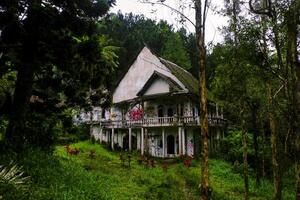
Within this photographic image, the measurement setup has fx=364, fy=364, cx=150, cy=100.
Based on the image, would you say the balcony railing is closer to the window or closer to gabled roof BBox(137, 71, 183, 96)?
the window

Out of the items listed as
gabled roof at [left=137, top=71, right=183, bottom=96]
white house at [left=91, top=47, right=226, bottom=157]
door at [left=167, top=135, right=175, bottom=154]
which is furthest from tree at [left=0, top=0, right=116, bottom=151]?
door at [left=167, top=135, right=175, bottom=154]

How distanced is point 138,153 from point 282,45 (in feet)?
77.3

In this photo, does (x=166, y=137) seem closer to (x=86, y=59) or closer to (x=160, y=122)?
Result: (x=160, y=122)

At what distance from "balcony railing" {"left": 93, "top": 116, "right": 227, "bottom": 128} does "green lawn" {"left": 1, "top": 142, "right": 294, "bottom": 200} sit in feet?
16.4

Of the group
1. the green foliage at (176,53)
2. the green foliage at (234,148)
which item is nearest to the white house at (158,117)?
the green foliage at (234,148)

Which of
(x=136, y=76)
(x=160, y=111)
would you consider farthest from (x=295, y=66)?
(x=136, y=76)

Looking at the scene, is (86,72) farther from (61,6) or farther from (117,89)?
(117,89)

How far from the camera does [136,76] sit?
42094 millimetres

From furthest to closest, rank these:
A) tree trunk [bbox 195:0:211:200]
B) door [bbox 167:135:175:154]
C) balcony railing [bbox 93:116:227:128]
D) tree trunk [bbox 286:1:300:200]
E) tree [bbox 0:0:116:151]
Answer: door [bbox 167:135:175:154] → balcony railing [bbox 93:116:227:128] → tree [bbox 0:0:116:151] → tree trunk [bbox 286:1:300:200] → tree trunk [bbox 195:0:211:200]

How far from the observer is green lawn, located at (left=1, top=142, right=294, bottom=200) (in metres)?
13.1

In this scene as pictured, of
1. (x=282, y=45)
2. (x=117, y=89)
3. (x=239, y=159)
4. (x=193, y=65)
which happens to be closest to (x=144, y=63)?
(x=117, y=89)

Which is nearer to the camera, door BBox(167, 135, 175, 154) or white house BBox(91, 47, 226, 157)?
white house BBox(91, 47, 226, 157)

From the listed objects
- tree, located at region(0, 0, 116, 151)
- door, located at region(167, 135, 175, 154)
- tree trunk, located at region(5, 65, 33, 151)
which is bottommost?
door, located at region(167, 135, 175, 154)

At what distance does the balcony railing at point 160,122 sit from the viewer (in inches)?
1319
